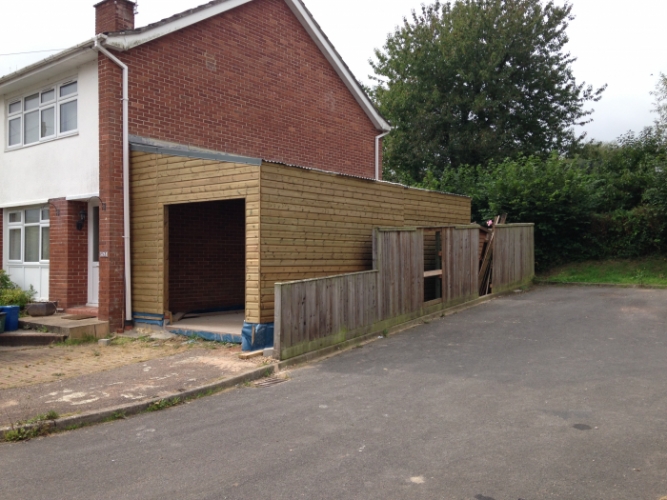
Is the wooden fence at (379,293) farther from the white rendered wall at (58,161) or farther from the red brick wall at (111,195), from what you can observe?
the white rendered wall at (58,161)

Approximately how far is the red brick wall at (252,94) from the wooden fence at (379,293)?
450 centimetres

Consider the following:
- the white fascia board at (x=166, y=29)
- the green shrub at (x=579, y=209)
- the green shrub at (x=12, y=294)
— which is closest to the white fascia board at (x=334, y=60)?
the white fascia board at (x=166, y=29)

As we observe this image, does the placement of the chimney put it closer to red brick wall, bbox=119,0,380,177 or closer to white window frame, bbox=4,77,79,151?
red brick wall, bbox=119,0,380,177

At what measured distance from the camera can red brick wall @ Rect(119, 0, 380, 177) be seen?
11.8 meters

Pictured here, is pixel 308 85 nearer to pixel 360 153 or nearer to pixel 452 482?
pixel 360 153

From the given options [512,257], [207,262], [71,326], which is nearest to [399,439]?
[71,326]

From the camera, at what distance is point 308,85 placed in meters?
15.5

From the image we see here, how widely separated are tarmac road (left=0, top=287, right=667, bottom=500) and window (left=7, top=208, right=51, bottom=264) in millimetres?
8101

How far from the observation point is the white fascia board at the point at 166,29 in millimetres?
10903

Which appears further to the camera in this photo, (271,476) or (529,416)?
(529,416)

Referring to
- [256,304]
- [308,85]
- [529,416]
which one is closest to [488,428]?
[529,416]

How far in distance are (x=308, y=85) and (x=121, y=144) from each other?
237 inches

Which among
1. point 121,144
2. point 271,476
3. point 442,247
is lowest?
point 271,476

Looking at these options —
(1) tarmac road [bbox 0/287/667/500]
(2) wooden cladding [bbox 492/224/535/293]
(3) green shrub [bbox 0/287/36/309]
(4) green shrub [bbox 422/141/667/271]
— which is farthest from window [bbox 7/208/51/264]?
(4) green shrub [bbox 422/141/667/271]
